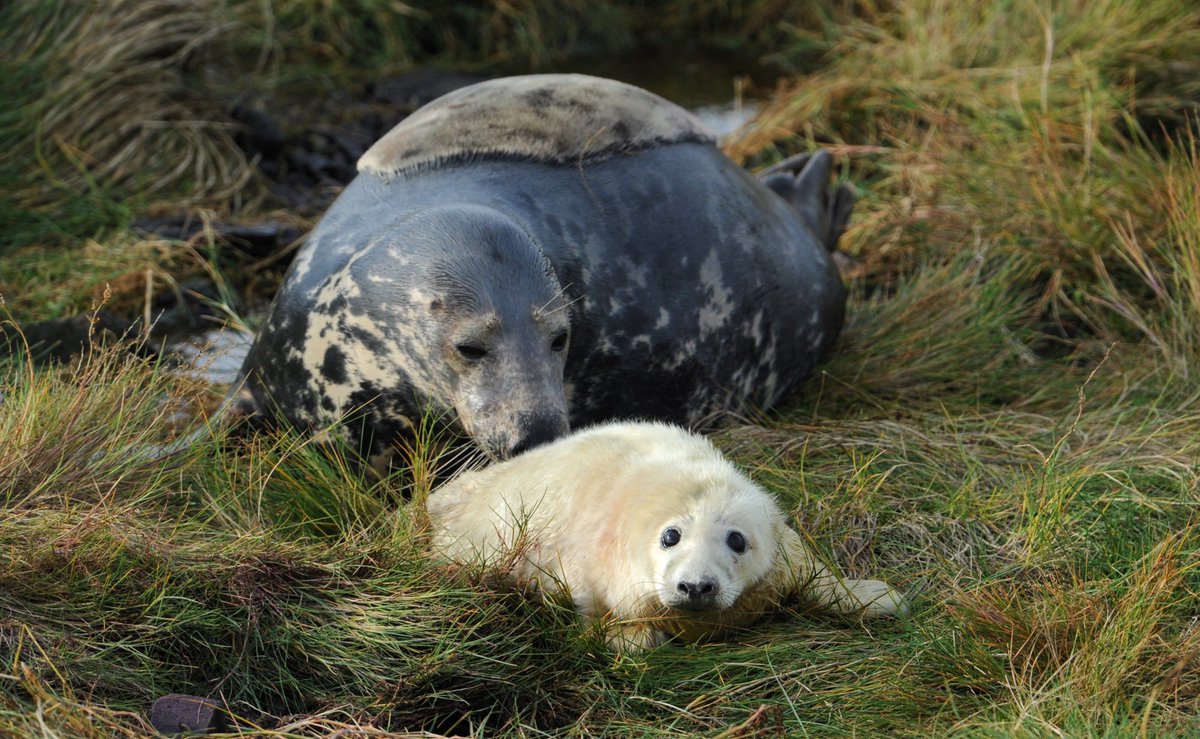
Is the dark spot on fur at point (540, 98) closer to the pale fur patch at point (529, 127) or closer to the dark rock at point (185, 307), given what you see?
the pale fur patch at point (529, 127)

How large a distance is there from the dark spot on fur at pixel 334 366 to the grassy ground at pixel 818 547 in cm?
23

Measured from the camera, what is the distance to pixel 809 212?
5.40 meters

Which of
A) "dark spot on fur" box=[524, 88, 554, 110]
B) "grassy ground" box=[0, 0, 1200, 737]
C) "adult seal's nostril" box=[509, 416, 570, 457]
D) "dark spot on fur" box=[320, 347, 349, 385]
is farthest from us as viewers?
"dark spot on fur" box=[524, 88, 554, 110]

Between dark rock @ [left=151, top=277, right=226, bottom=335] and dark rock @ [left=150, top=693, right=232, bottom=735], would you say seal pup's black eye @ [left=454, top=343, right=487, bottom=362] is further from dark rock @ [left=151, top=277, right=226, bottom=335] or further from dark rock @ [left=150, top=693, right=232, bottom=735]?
dark rock @ [left=151, top=277, right=226, bottom=335]

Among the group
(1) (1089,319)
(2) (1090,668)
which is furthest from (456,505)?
(1) (1089,319)

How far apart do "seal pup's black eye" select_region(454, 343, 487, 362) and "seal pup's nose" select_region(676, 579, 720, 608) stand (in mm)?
965

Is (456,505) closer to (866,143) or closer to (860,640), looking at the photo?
(860,640)

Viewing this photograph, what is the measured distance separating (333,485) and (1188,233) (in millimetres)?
2954

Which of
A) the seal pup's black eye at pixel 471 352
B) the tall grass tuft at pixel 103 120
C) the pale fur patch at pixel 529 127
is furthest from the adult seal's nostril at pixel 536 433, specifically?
the tall grass tuft at pixel 103 120

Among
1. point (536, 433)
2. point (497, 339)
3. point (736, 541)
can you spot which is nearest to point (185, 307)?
point (497, 339)

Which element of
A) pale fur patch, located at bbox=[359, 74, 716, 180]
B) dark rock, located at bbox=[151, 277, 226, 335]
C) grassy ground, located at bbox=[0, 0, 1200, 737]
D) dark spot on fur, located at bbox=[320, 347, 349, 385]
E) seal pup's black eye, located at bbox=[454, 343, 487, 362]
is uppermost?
pale fur patch, located at bbox=[359, 74, 716, 180]

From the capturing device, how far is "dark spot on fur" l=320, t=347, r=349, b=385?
3.80m

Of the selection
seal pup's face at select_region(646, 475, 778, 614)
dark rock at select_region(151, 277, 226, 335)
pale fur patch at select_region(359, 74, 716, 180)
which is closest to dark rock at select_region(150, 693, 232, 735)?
seal pup's face at select_region(646, 475, 778, 614)

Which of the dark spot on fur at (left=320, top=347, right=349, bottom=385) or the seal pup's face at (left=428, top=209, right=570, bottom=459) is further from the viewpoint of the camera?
the dark spot on fur at (left=320, top=347, right=349, bottom=385)
